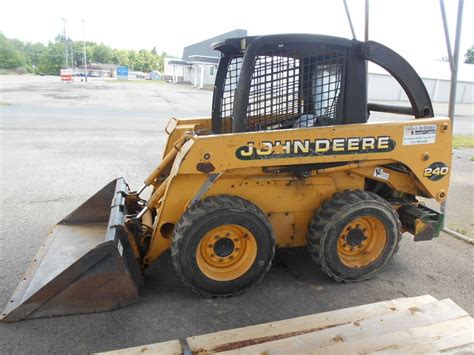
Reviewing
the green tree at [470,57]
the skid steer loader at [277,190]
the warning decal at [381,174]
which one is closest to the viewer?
the skid steer loader at [277,190]

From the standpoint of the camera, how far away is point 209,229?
329 cm

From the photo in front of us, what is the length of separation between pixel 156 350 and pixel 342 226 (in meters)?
1.83

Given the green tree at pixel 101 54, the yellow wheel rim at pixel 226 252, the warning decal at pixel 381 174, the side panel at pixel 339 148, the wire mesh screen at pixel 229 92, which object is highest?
the green tree at pixel 101 54

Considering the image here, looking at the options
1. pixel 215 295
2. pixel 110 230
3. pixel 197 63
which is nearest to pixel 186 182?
pixel 110 230

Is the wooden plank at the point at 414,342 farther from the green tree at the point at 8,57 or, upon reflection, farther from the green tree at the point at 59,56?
the green tree at the point at 8,57

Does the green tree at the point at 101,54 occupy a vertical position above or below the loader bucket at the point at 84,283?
above

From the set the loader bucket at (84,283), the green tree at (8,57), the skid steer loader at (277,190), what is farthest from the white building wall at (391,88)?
the green tree at (8,57)

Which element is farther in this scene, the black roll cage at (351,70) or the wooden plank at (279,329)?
the black roll cage at (351,70)

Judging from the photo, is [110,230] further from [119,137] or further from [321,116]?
[119,137]

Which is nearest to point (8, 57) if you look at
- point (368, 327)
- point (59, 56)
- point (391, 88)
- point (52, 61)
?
point (52, 61)

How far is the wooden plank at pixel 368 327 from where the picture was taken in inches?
104

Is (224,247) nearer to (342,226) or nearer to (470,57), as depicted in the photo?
(342,226)

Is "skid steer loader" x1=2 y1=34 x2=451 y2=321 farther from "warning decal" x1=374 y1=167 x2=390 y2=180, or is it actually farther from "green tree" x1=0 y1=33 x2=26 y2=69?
"green tree" x1=0 y1=33 x2=26 y2=69

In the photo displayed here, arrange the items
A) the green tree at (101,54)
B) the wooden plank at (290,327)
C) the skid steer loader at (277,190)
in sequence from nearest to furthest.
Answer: the wooden plank at (290,327) → the skid steer loader at (277,190) → the green tree at (101,54)
